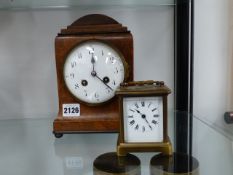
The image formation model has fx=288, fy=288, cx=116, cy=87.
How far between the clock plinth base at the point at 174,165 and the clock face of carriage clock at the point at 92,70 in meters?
0.13

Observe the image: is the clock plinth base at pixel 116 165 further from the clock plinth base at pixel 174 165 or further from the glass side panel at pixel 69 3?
the glass side panel at pixel 69 3

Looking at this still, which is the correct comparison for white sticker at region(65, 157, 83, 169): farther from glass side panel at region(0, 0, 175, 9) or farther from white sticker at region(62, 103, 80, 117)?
glass side panel at region(0, 0, 175, 9)

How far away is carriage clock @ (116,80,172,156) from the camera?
19.0 inches

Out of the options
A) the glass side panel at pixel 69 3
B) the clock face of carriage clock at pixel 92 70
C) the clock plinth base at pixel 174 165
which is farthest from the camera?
the glass side panel at pixel 69 3

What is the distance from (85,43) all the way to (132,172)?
265mm

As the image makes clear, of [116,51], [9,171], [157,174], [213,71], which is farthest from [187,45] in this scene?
[9,171]

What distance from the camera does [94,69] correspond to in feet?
1.88

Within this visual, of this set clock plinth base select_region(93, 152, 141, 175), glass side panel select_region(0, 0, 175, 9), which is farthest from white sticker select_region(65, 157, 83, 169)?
glass side panel select_region(0, 0, 175, 9)

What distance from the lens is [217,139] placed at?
2.00 feet

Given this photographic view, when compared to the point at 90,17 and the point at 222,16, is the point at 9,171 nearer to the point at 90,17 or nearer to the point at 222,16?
the point at 90,17

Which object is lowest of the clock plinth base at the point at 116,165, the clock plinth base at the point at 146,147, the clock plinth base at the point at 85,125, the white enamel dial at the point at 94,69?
the clock plinth base at the point at 116,165

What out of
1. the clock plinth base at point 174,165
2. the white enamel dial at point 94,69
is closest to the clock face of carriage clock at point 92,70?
the white enamel dial at point 94,69

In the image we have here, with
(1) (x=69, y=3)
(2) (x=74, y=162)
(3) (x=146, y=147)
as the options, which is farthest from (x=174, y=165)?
(1) (x=69, y=3)

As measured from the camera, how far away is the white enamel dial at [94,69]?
1.88 feet
